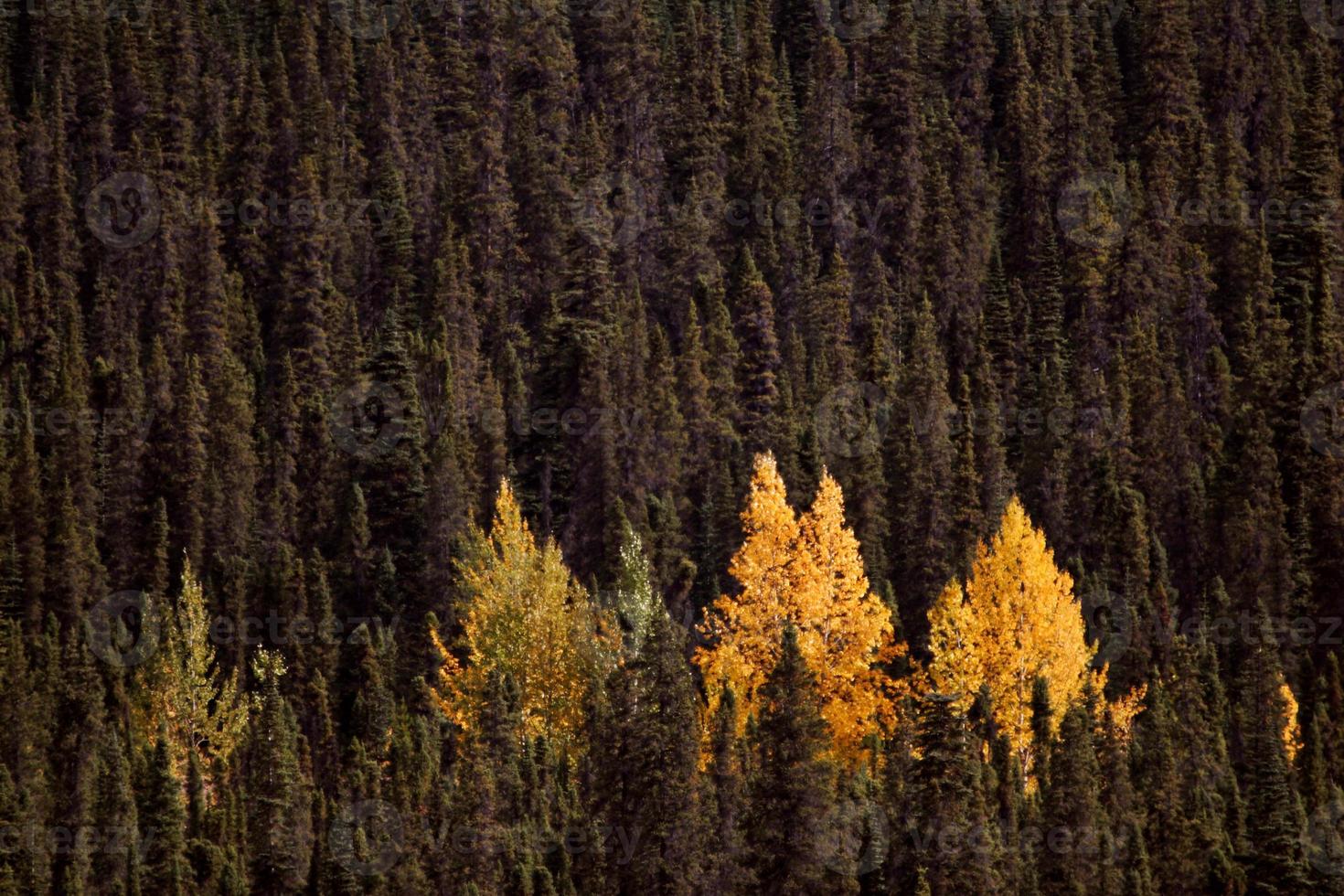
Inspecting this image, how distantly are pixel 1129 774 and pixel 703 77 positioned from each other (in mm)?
85091

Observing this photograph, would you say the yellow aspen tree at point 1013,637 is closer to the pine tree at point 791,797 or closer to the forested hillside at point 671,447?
the forested hillside at point 671,447

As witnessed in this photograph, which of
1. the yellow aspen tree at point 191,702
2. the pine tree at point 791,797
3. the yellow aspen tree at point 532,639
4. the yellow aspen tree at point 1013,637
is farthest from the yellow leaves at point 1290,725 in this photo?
the yellow aspen tree at point 191,702

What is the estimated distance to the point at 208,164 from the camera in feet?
481

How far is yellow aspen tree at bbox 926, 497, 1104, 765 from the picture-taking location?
7694 centimetres

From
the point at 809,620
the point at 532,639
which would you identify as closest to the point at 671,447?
the point at 532,639

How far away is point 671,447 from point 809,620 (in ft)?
110

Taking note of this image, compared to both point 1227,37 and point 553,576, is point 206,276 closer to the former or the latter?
point 553,576

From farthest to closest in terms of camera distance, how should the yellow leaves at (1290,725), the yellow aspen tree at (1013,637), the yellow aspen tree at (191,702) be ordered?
the yellow aspen tree at (191,702) < the yellow leaves at (1290,725) < the yellow aspen tree at (1013,637)

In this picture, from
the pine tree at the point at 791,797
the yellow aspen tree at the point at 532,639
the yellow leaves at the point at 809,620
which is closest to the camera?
the pine tree at the point at 791,797

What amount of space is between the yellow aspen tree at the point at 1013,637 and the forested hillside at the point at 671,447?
196 millimetres

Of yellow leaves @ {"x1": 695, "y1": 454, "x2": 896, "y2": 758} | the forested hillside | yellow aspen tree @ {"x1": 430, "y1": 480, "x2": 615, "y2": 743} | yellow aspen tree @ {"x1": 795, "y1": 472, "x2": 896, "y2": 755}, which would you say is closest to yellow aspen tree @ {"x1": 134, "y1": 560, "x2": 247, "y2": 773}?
the forested hillside

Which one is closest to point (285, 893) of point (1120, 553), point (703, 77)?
point (1120, 553)

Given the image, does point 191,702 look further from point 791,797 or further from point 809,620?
point 791,797

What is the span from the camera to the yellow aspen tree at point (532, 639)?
3177 inches
